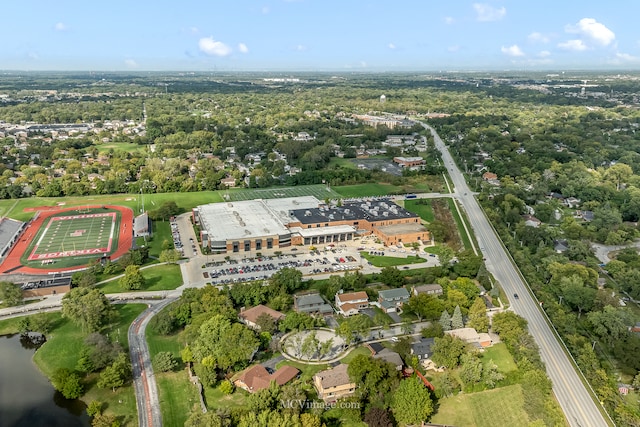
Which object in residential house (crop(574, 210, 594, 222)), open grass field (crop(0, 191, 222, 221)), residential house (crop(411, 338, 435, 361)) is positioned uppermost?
residential house (crop(411, 338, 435, 361))

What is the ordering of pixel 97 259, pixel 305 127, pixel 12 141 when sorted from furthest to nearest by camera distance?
pixel 305 127 < pixel 12 141 < pixel 97 259

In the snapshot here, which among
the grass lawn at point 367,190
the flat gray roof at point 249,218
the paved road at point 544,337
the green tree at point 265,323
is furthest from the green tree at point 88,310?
the grass lawn at point 367,190

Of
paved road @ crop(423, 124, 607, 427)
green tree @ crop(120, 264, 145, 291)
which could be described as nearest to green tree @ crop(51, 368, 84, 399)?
green tree @ crop(120, 264, 145, 291)

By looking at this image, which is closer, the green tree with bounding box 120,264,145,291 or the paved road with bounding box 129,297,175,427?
the paved road with bounding box 129,297,175,427

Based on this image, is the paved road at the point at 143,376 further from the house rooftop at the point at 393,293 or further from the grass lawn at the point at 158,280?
the house rooftop at the point at 393,293

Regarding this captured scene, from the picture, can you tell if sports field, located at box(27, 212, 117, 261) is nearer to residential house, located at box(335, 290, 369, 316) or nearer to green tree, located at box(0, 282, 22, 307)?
green tree, located at box(0, 282, 22, 307)

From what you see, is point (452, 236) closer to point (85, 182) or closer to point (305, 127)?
point (85, 182)

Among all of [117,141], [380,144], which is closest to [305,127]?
[380,144]
